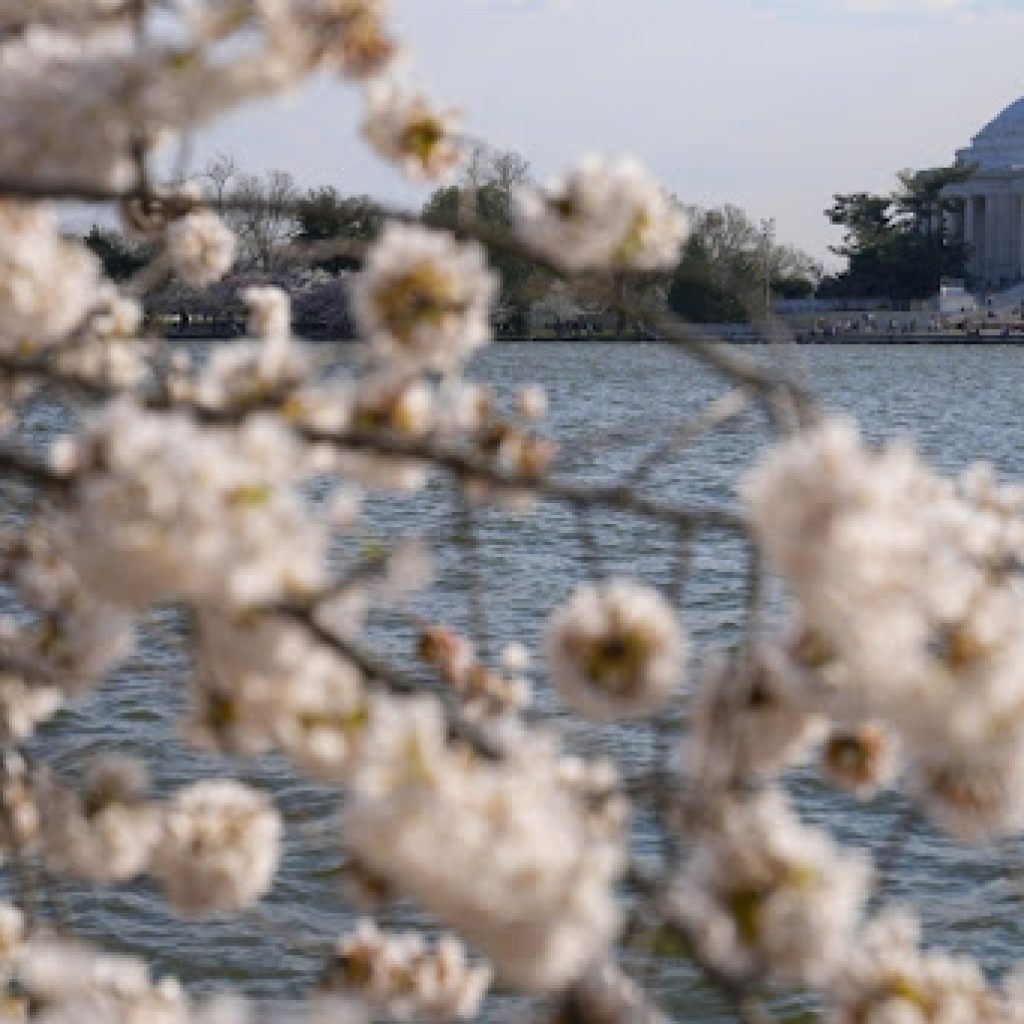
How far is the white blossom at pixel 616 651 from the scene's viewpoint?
1914 mm

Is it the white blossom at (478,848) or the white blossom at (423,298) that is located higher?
the white blossom at (423,298)

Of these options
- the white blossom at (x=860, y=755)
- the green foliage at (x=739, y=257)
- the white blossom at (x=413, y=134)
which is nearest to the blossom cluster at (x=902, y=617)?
the white blossom at (x=860, y=755)

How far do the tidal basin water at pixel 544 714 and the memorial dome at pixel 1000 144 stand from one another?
244ft

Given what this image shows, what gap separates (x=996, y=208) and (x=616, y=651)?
9929cm

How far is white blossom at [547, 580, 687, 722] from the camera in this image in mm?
1914

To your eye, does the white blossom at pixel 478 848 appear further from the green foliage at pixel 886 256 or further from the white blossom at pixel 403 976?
the green foliage at pixel 886 256

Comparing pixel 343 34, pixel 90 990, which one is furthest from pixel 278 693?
pixel 343 34

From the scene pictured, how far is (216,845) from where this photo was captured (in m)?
2.64

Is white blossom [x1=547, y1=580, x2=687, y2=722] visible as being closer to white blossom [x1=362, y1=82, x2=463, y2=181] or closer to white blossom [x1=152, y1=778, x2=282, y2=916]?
white blossom [x1=362, y1=82, x2=463, y2=181]

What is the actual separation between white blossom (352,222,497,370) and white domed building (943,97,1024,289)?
9800cm

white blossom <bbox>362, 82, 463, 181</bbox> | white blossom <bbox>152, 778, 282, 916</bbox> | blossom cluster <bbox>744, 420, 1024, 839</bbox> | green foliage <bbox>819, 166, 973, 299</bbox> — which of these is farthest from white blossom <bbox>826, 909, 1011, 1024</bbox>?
green foliage <bbox>819, 166, 973, 299</bbox>

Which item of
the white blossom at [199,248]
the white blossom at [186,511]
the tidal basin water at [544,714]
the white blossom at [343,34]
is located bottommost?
the tidal basin water at [544,714]

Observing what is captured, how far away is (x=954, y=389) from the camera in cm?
4903

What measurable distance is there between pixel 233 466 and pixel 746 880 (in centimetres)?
56
